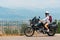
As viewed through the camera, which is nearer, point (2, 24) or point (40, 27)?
point (40, 27)

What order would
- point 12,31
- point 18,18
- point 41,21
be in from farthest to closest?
point 18,18 → point 12,31 → point 41,21

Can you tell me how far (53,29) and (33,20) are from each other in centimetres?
159

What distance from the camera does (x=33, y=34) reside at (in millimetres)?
24531

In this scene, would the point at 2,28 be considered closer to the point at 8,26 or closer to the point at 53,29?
the point at 8,26

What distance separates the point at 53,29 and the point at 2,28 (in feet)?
16.4

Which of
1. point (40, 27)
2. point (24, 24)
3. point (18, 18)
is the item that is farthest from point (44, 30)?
point (18, 18)

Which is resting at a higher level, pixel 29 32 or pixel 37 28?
pixel 37 28

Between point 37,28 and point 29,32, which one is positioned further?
point 37,28

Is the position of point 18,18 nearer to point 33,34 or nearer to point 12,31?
point 12,31

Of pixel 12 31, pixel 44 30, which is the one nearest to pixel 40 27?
pixel 44 30

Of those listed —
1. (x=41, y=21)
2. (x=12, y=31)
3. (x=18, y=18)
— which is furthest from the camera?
(x=18, y=18)

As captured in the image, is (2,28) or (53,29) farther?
(2,28)

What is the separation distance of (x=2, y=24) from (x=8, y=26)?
0.66 m

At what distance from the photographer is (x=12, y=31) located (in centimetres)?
2680
